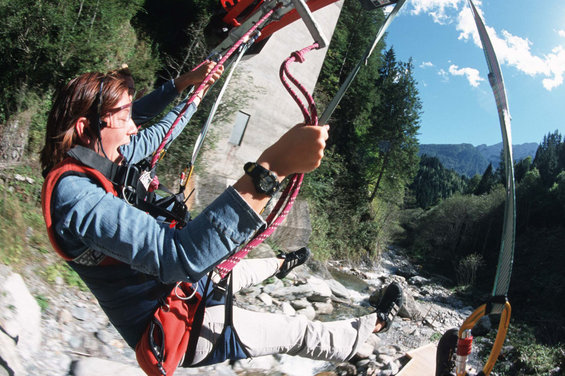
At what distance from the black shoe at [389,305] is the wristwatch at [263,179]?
1995 millimetres

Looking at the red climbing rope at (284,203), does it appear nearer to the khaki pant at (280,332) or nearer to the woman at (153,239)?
the woman at (153,239)

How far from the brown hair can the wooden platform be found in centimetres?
402

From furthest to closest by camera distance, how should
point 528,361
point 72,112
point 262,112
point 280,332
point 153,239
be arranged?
point 262,112
point 528,361
point 280,332
point 72,112
point 153,239

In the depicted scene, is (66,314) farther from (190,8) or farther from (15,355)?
(190,8)

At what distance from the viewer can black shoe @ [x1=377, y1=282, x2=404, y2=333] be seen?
2607 mm

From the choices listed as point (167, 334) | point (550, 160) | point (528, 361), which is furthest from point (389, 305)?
point (550, 160)

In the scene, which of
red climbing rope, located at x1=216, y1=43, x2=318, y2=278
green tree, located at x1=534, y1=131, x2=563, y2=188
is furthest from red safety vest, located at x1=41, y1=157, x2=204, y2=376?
green tree, located at x1=534, y1=131, x2=563, y2=188

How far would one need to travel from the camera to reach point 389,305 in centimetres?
271

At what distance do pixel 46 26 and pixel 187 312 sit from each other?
300 inches

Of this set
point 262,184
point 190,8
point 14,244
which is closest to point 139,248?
point 262,184

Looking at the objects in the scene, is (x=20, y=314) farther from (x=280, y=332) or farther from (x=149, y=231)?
(x=149, y=231)

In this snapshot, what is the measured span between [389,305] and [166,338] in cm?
192

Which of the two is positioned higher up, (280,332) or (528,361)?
(280,332)

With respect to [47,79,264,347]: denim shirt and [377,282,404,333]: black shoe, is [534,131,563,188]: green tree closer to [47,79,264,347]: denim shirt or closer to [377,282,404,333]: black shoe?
[377,282,404,333]: black shoe
